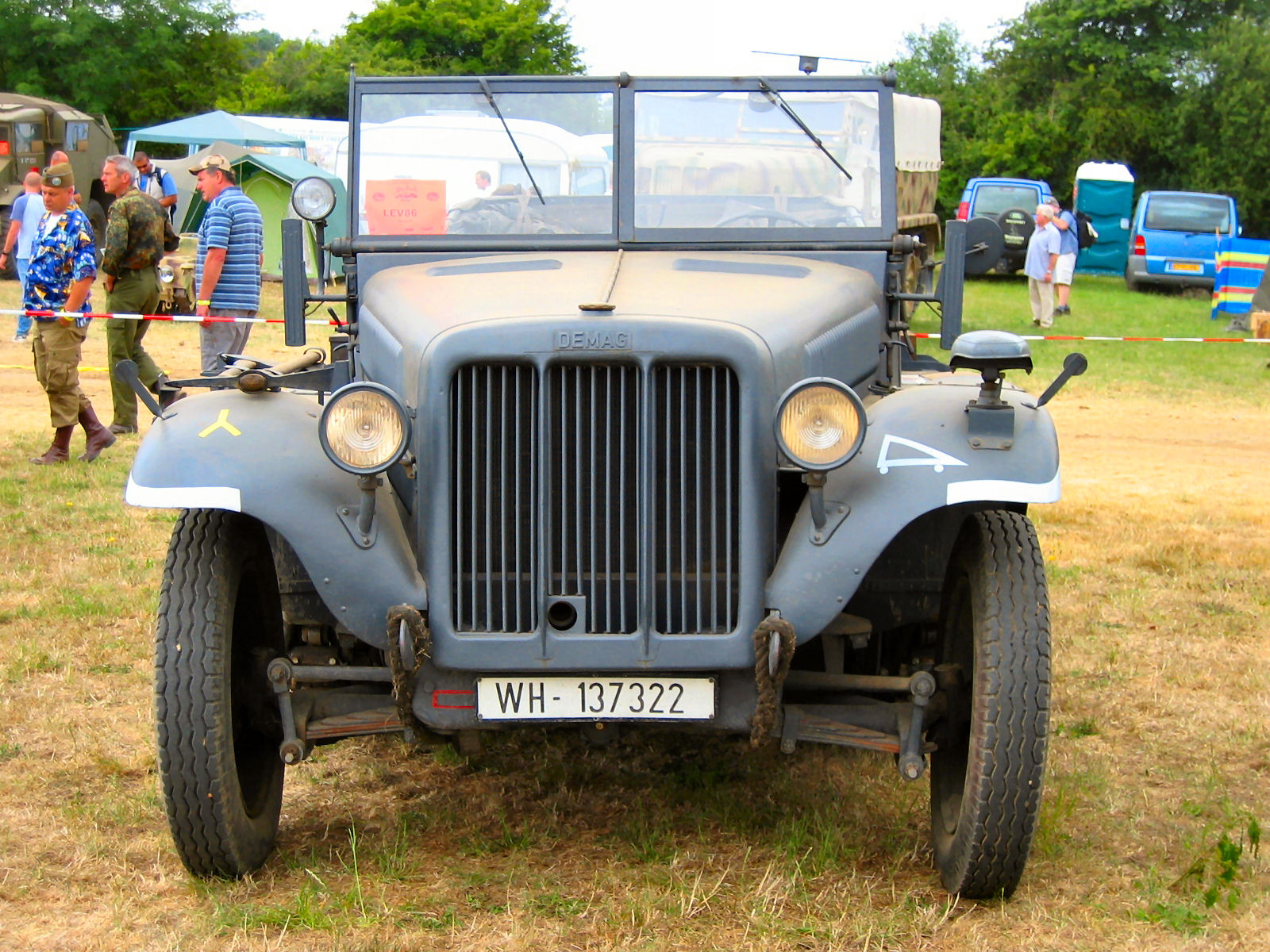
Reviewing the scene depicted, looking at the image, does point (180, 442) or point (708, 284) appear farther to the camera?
point (708, 284)

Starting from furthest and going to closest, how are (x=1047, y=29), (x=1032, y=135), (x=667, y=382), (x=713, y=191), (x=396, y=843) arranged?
(x=1047, y=29) < (x=1032, y=135) < (x=713, y=191) < (x=396, y=843) < (x=667, y=382)

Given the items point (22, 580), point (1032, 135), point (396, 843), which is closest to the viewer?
point (396, 843)

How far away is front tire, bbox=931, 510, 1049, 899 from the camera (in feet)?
11.5

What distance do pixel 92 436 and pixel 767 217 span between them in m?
5.82

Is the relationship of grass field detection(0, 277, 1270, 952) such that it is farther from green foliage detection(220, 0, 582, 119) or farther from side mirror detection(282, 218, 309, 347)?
green foliage detection(220, 0, 582, 119)

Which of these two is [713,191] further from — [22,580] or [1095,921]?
[22,580]

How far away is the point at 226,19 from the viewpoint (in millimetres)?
44969

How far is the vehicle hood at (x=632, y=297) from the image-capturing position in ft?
11.9

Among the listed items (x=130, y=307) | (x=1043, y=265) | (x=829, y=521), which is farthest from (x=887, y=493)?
(x=1043, y=265)

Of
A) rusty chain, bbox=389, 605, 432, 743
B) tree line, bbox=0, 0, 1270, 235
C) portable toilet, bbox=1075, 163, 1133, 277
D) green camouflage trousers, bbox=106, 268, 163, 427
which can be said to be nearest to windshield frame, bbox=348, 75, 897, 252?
rusty chain, bbox=389, 605, 432, 743

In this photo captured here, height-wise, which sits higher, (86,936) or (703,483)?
(703,483)

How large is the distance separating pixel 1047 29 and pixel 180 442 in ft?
144

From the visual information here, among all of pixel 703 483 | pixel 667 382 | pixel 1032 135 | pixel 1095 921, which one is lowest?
pixel 1095 921

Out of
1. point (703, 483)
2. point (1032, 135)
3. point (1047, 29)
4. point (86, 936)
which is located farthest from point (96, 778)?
point (1047, 29)
